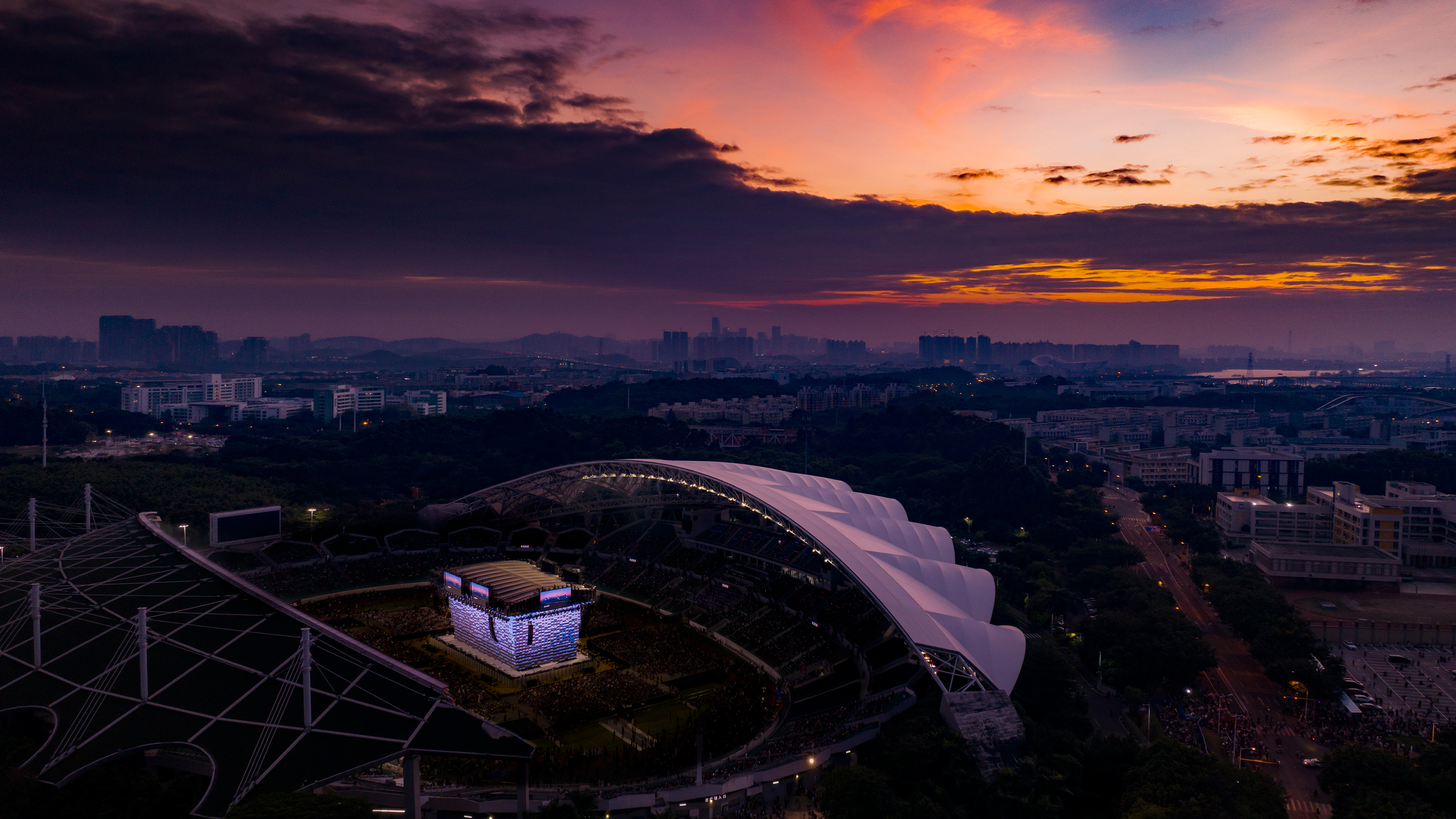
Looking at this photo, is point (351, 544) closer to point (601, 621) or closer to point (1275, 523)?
point (601, 621)

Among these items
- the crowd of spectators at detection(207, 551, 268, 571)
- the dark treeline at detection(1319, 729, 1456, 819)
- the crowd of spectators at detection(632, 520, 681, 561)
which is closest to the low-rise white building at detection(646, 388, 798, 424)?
the crowd of spectators at detection(632, 520, 681, 561)

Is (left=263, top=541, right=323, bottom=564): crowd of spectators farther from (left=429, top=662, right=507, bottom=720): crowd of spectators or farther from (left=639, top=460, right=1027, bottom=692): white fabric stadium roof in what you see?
(left=639, top=460, right=1027, bottom=692): white fabric stadium roof

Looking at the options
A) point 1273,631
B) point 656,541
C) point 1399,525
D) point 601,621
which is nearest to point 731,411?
point 656,541

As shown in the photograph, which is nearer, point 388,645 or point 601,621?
point 388,645

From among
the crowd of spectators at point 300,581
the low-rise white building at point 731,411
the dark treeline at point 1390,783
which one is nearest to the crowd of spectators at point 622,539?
the crowd of spectators at point 300,581

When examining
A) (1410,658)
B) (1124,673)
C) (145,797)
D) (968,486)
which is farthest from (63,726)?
(968,486)

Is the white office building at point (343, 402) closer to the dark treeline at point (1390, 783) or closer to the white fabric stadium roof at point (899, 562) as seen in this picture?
the white fabric stadium roof at point (899, 562)

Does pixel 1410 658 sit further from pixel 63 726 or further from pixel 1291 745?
pixel 63 726
